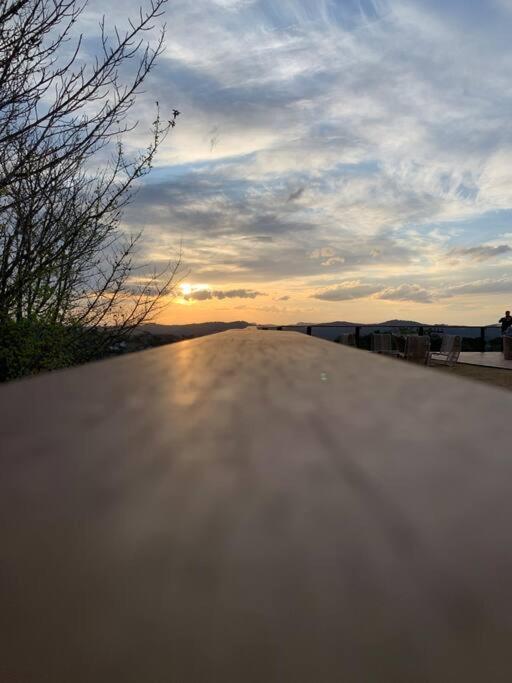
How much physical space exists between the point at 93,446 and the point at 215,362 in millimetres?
1038

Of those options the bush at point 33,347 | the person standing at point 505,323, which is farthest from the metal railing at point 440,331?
the bush at point 33,347

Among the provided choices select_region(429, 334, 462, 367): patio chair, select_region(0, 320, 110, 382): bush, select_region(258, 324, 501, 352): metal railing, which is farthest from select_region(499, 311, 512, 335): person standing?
select_region(0, 320, 110, 382): bush

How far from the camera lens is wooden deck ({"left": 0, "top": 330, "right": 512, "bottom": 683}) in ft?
0.64

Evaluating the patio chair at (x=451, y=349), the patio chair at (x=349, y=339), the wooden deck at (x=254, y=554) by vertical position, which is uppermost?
the wooden deck at (x=254, y=554)

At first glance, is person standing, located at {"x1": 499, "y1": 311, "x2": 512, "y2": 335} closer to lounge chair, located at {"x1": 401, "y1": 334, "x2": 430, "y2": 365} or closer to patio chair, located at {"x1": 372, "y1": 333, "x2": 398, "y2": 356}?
patio chair, located at {"x1": 372, "y1": 333, "x2": 398, "y2": 356}

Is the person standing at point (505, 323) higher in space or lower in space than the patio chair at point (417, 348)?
higher

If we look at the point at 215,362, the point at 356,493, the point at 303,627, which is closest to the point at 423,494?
the point at 356,493

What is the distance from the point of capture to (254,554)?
0.87 ft

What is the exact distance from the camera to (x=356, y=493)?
0.36 meters

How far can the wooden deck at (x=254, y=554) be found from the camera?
0.20 metres

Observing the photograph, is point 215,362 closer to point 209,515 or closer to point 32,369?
point 209,515

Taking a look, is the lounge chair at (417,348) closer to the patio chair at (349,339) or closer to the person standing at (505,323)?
the patio chair at (349,339)

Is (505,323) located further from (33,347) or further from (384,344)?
(33,347)

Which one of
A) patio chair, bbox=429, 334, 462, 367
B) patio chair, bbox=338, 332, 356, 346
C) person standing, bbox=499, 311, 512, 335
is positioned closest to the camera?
patio chair, bbox=429, 334, 462, 367
